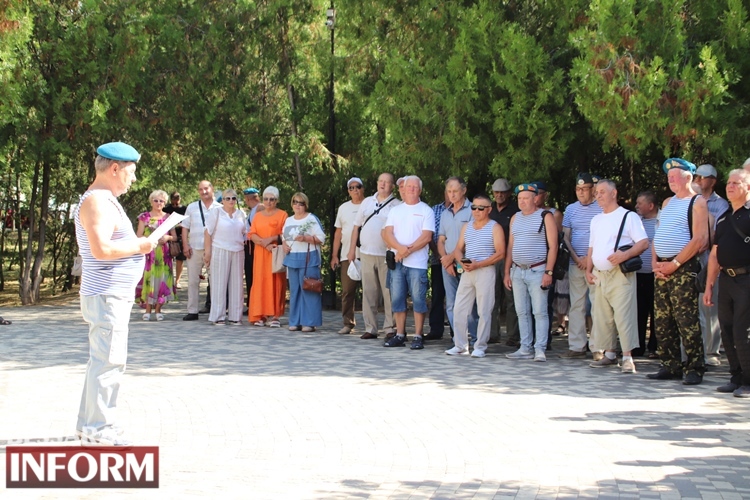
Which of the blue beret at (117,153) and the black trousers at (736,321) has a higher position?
the blue beret at (117,153)

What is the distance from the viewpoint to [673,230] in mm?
9961

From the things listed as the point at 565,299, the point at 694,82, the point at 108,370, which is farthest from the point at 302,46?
the point at 108,370

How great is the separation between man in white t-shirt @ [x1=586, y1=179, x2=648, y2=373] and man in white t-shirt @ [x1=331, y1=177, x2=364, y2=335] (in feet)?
12.6

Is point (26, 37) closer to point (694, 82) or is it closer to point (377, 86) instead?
point (377, 86)

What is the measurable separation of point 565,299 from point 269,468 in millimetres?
6726

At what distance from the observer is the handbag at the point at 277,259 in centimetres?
1455

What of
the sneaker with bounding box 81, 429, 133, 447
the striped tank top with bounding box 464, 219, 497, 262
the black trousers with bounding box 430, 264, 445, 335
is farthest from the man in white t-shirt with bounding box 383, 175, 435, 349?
the sneaker with bounding box 81, 429, 133, 447

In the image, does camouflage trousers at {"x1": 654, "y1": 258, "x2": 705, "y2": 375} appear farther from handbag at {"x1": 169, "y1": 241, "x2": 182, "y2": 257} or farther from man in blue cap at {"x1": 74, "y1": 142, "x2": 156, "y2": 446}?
handbag at {"x1": 169, "y1": 241, "x2": 182, "y2": 257}

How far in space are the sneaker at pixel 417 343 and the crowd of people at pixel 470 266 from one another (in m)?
0.01

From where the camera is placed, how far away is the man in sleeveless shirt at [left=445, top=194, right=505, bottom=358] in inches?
463

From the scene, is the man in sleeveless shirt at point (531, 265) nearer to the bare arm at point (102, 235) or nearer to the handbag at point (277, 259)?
the handbag at point (277, 259)

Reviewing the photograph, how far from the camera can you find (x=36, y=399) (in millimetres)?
8703

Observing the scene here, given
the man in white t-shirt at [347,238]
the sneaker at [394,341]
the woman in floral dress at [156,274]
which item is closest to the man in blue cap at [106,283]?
the sneaker at [394,341]

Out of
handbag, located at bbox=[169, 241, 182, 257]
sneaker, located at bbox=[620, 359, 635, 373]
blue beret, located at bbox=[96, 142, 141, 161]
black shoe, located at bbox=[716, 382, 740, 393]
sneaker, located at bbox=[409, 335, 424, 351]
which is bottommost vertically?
black shoe, located at bbox=[716, 382, 740, 393]
